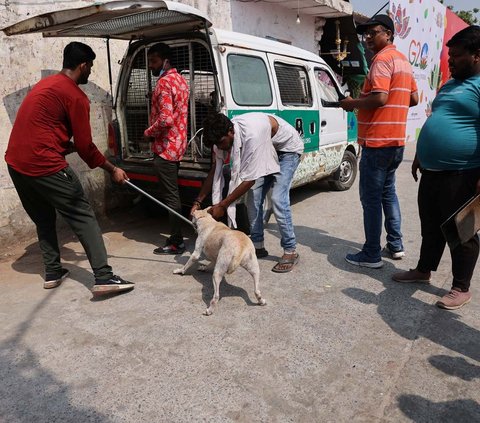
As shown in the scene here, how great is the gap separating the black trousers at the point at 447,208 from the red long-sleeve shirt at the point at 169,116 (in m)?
2.29

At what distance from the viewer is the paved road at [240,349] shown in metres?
2.22

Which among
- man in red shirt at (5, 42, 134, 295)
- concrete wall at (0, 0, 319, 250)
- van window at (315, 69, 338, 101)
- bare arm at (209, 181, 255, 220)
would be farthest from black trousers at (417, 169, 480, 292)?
concrete wall at (0, 0, 319, 250)

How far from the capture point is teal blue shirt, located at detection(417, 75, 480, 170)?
289 centimetres

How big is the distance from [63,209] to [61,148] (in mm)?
485

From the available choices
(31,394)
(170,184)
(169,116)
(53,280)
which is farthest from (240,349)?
(169,116)

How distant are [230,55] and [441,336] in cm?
316

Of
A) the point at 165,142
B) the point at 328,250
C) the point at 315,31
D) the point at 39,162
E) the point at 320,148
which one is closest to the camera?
the point at 39,162

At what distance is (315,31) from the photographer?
33.4 feet

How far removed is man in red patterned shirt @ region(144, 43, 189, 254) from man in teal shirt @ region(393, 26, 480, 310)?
2231 millimetres

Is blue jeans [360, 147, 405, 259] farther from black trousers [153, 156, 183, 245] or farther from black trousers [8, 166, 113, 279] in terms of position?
black trousers [8, 166, 113, 279]

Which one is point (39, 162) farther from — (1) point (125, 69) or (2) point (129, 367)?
(1) point (125, 69)

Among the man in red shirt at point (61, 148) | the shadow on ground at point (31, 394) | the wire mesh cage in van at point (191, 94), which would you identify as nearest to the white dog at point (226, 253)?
the man in red shirt at point (61, 148)

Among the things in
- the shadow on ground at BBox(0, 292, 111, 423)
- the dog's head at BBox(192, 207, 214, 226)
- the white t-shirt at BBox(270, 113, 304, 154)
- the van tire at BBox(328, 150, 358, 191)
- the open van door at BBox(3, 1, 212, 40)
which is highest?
the open van door at BBox(3, 1, 212, 40)

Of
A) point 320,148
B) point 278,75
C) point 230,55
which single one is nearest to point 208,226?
point 230,55
